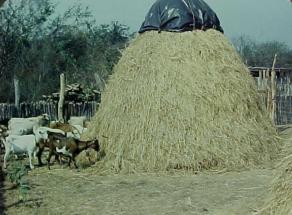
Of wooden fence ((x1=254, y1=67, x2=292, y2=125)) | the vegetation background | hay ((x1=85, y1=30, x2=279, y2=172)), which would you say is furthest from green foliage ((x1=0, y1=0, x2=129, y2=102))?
hay ((x1=85, y1=30, x2=279, y2=172))

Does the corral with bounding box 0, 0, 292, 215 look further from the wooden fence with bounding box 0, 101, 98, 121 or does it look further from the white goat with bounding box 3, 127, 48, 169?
the wooden fence with bounding box 0, 101, 98, 121

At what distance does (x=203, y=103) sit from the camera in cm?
1100

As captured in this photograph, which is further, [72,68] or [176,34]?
[72,68]

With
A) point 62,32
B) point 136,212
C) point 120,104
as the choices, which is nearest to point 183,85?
point 120,104

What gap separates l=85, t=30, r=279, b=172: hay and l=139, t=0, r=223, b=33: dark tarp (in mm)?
218

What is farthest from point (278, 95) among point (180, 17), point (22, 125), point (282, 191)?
point (282, 191)

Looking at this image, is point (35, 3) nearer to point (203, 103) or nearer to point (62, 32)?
point (62, 32)

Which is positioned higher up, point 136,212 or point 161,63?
point 161,63

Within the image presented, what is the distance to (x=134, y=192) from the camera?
8664mm

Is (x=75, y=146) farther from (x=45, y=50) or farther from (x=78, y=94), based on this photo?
(x=45, y=50)

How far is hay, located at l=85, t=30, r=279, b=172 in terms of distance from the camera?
10.6 m

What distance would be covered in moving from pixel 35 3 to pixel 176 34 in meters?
21.2

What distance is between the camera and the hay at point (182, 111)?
10.6 metres

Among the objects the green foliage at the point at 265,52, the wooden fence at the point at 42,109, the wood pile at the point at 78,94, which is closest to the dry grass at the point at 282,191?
the wooden fence at the point at 42,109
